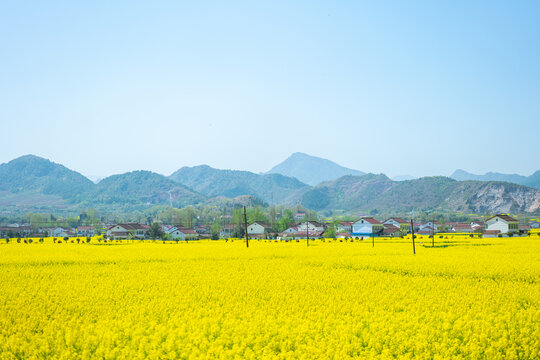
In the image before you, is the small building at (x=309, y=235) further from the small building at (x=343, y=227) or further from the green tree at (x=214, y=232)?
the green tree at (x=214, y=232)

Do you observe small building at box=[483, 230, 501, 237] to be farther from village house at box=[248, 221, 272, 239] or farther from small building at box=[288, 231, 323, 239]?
village house at box=[248, 221, 272, 239]

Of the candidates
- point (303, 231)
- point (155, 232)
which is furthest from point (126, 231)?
point (303, 231)

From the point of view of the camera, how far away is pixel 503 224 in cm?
9662

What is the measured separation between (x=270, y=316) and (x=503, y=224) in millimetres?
97990

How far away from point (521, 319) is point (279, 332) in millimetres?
8392

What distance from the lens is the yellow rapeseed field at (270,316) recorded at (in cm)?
1190

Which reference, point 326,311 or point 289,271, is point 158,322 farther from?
point 289,271

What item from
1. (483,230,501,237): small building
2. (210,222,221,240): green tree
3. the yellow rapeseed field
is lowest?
(483,230,501,237): small building

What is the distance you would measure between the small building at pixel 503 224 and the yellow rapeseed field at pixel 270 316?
8010 centimetres

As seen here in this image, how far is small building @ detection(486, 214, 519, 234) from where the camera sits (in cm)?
9562

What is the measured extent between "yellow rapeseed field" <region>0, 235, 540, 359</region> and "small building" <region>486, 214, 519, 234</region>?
80100 mm

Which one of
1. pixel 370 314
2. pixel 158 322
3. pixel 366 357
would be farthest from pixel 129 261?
pixel 366 357

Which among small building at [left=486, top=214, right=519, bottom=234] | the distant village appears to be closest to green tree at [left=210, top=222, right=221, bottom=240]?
the distant village

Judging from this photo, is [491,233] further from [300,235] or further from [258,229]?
[258,229]
